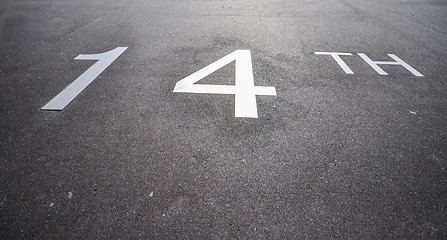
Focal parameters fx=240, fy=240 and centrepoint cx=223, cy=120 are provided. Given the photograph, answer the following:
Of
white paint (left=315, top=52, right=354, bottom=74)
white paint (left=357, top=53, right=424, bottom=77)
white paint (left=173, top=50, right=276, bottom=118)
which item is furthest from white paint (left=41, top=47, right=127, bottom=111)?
white paint (left=357, top=53, right=424, bottom=77)

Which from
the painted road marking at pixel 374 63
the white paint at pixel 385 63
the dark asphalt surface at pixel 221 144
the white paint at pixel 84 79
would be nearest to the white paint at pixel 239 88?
the dark asphalt surface at pixel 221 144

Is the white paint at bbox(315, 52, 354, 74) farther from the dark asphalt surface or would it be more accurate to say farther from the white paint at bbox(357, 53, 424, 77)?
the white paint at bbox(357, 53, 424, 77)

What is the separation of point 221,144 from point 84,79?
A: 117 inches

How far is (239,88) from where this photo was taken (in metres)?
4.09

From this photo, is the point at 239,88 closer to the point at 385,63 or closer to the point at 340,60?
the point at 340,60

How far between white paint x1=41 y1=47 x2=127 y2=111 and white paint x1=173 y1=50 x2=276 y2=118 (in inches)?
64.1

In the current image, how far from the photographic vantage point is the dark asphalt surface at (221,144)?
2322 mm

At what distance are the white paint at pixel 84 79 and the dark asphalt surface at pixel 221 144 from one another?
0.14 meters

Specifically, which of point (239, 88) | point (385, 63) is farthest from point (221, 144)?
point (385, 63)

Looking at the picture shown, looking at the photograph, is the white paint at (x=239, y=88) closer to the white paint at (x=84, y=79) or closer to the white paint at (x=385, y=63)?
the white paint at (x=84, y=79)

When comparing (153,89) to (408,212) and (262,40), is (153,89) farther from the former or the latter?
(408,212)

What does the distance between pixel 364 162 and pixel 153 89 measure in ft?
10.8

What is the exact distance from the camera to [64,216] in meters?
2.34

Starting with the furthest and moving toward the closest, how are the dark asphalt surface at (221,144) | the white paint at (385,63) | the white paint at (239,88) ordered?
the white paint at (385,63)
the white paint at (239,88)
the dark asphalt surface at (221,144)
